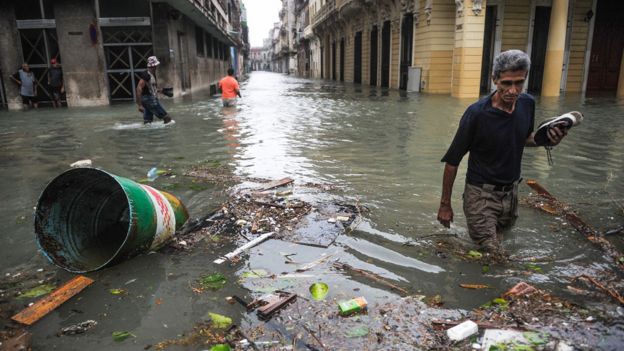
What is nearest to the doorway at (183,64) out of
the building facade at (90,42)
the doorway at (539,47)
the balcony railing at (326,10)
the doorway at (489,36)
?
the building facade at (90,42)

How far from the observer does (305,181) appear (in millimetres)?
6156

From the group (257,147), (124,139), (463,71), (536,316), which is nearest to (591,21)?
(463,71)

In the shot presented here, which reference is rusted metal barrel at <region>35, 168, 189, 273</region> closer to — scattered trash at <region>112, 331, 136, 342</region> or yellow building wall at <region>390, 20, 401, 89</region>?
scattered trash at <region>112, 331, 136, 342</region>

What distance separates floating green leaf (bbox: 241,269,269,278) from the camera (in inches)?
137

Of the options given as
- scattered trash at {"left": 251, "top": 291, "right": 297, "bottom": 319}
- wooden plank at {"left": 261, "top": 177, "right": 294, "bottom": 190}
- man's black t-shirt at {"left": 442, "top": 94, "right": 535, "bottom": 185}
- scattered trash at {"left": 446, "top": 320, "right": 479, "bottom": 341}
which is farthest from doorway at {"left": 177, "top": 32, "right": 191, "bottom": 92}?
scattered trash at {"left": 446, "top": 320, "right": 479, "bottom": 341}

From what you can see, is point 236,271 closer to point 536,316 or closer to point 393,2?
point 536,316

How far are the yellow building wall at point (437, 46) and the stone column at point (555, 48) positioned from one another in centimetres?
401

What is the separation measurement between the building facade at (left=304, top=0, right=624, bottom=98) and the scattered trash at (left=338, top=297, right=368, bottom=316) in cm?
1706

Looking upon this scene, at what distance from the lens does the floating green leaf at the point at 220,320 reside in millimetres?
2834

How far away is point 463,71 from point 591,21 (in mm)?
7736

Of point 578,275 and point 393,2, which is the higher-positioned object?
point 393,2

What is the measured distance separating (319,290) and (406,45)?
22.6 meters

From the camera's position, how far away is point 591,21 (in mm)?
20531

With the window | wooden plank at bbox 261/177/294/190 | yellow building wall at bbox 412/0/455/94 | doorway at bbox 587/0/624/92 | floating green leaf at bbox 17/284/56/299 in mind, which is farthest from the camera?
the window
